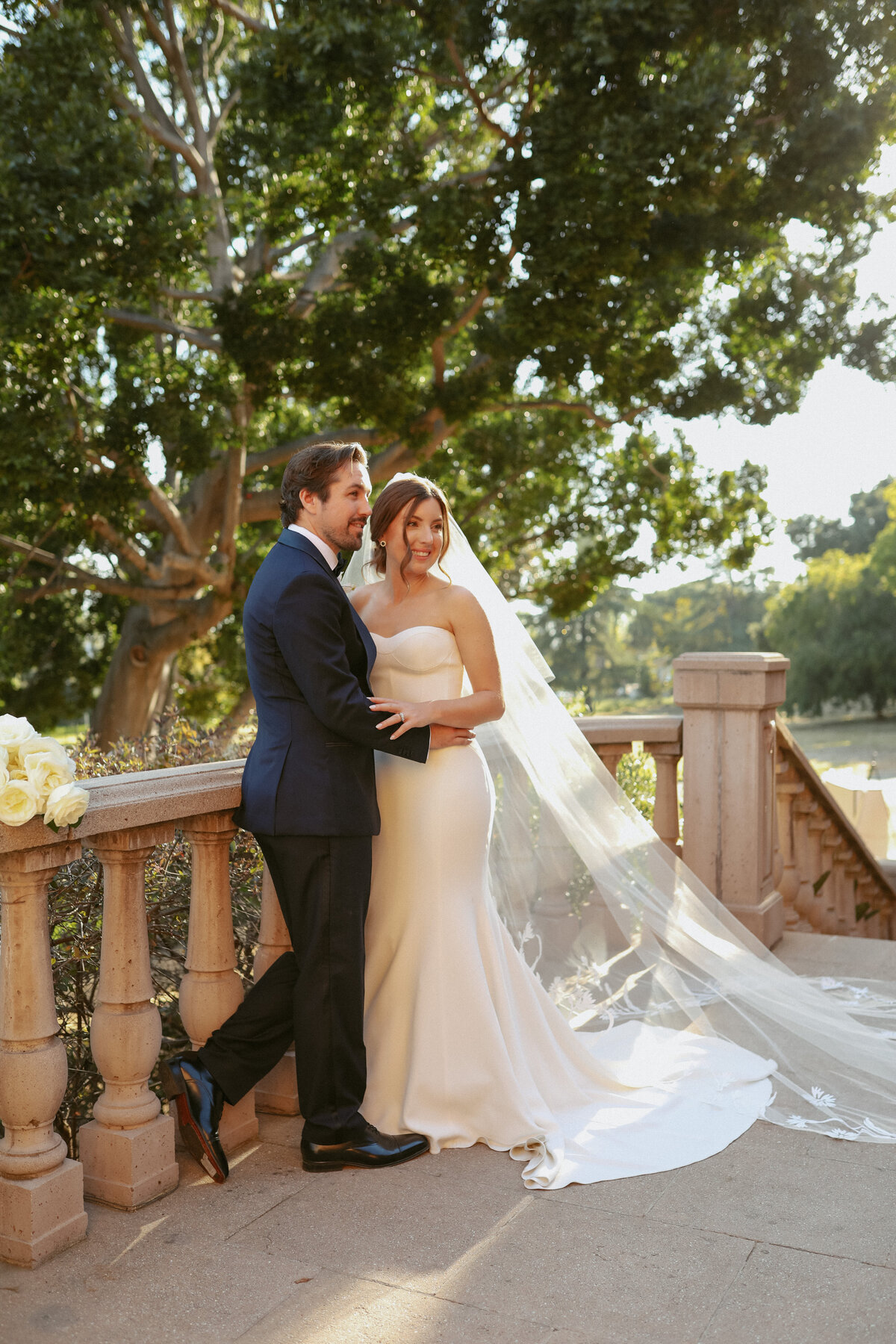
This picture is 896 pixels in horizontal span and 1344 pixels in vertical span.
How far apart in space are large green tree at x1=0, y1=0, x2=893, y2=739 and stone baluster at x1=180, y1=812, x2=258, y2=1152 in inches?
230

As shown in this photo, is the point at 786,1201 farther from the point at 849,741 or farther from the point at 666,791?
the point at 849,741

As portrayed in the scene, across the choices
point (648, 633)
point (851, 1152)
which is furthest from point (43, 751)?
point (648, 633)

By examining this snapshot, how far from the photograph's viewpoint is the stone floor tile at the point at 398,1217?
2.73 m

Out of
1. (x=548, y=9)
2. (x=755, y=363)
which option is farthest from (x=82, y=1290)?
(x=755, y=363)

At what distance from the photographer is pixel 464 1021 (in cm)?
349

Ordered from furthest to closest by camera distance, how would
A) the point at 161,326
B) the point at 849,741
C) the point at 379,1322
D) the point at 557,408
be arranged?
the point at 849,741
the point at 557,408
the point at 161,326
the point at 379,1322

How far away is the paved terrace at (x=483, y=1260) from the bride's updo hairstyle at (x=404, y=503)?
1.97 m

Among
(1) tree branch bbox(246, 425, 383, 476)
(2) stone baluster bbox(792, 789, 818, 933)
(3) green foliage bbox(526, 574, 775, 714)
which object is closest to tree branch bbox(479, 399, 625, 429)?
(1) tree branch bbox(246, 425, 383, 476)

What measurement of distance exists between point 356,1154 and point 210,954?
738 millimetres

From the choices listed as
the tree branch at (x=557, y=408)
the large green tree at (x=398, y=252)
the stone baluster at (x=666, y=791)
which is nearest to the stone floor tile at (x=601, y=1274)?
the stone baluster at (x=666, y=791)

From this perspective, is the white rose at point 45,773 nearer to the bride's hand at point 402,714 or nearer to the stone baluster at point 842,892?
the bride's hand at point 402,714

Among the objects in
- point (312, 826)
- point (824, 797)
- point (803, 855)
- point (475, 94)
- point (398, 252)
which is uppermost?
point (475, 94)

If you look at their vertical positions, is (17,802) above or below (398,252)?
below

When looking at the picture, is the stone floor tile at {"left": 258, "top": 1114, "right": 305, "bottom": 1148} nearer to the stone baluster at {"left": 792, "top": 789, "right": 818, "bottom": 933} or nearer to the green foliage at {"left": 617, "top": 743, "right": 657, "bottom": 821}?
the green foliage at {"left": 617, "top": 743, "right": 657, "bottom": 821}
